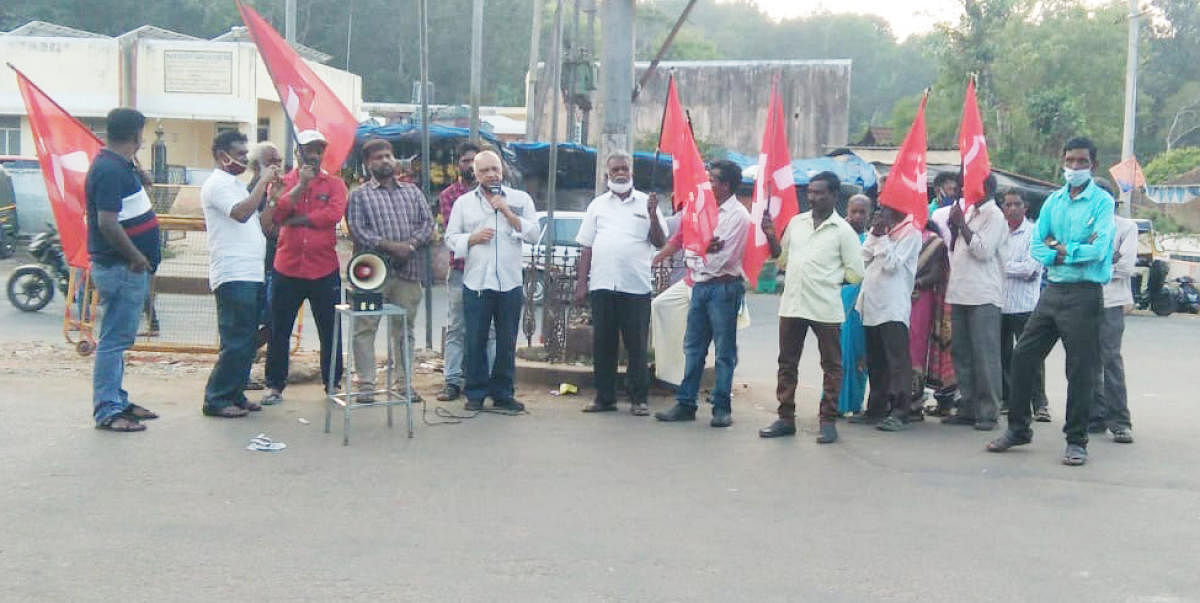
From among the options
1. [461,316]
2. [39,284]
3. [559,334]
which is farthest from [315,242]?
[39,284]

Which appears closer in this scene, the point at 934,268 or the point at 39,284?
the point at 934,268

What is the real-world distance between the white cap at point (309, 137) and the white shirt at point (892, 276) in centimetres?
382

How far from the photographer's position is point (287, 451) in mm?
7367

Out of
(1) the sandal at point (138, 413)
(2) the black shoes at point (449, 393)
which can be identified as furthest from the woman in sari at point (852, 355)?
(1) the sandal at point (138, 413)

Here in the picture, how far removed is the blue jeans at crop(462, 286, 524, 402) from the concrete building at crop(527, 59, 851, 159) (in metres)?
29.8

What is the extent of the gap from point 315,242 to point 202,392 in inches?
62.8

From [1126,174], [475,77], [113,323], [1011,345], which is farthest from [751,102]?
[113,323]

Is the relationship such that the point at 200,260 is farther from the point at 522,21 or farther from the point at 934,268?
the point at 522,21

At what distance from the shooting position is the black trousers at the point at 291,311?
8672 millimetres

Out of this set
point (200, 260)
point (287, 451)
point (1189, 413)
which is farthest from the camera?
point (200, 260)

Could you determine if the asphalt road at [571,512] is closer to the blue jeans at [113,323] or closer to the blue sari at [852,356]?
the blue jeans at [113,323]

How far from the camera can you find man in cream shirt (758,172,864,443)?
8.12 m

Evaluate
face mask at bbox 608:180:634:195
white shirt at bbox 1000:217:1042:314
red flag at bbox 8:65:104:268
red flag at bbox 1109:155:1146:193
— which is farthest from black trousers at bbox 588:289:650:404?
red flag at bbox 1109:155:1146:193

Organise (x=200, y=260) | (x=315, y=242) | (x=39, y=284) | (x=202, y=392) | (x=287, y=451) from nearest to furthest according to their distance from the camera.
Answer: (x=287, y=451) → (x=315, y=242) → (x=202, y=392) → (x=200, y=260) → (x=39, y=284)
